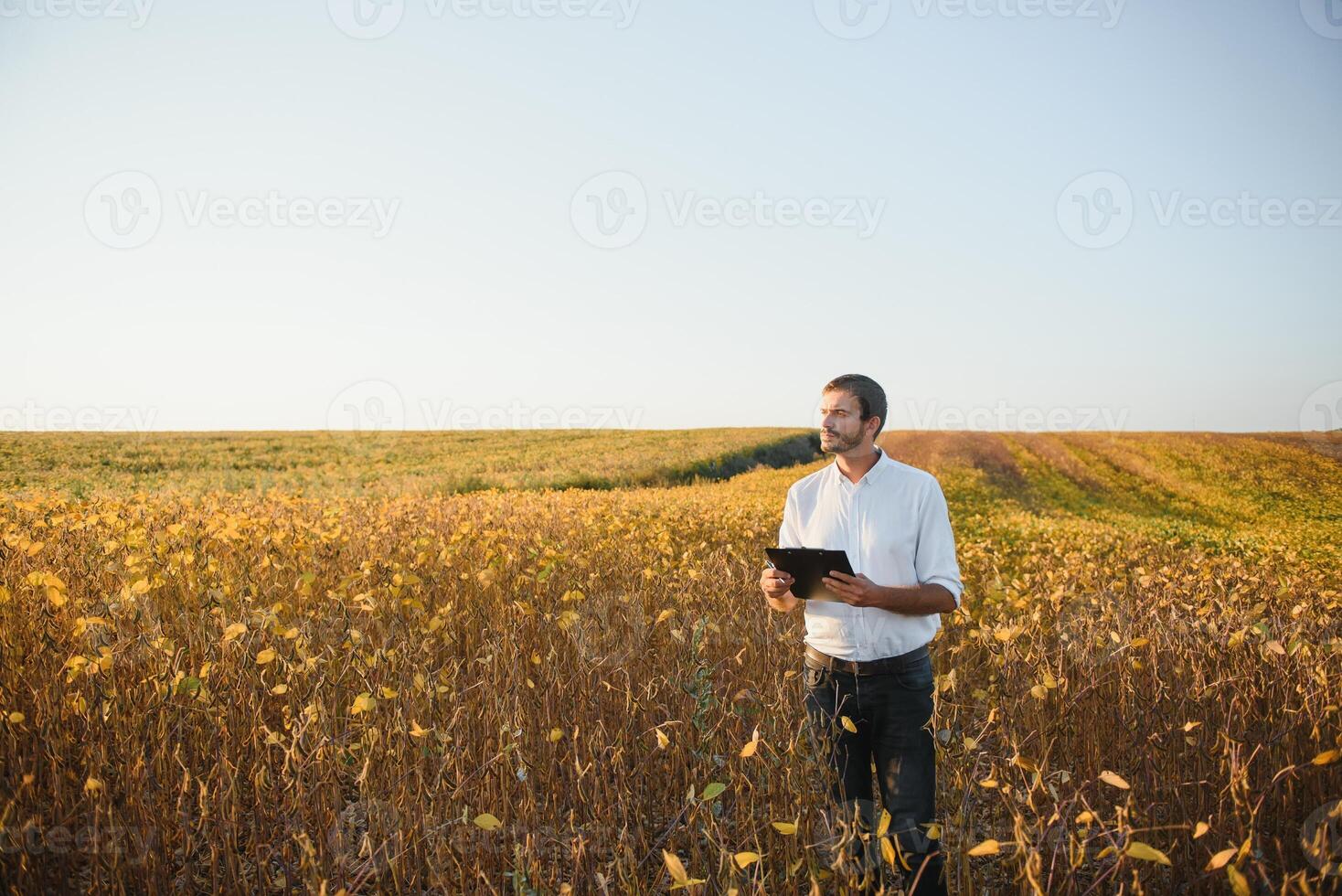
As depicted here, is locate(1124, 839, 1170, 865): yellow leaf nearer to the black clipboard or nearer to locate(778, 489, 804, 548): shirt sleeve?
the black clipboard

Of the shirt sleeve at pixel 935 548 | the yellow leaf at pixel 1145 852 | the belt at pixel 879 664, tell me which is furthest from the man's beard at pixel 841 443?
the yellow leaf at pixel 1145 852

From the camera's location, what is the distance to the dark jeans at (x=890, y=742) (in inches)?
91.9

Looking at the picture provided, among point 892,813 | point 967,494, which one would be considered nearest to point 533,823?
point 892,813

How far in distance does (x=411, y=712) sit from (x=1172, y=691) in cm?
367

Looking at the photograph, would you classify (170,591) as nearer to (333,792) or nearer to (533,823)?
(333,792)

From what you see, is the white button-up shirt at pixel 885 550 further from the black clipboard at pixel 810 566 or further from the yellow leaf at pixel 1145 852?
the yellow leaf at pixel 1145 852

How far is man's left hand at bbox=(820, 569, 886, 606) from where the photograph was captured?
7.54ft

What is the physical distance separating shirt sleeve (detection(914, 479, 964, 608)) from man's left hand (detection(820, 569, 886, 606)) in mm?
203

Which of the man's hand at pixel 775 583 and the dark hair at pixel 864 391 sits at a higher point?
the dark hair at pixel 864 391

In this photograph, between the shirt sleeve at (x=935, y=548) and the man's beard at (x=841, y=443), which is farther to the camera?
the man's beard at (x=841, y=443)

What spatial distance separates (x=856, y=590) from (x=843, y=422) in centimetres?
60

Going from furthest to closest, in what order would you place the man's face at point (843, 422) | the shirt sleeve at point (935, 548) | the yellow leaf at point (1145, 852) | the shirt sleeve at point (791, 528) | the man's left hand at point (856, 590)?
the shirt sleeve at point (791, 528), the man's face at point (843, 422), the shirt sleeve at point (935, 548), the man's left hand at point (856, 590), the yellow leaf at point (1145, 852)

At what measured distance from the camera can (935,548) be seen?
8.01 ft

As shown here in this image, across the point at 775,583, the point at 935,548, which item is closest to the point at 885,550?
the point at 935,548
